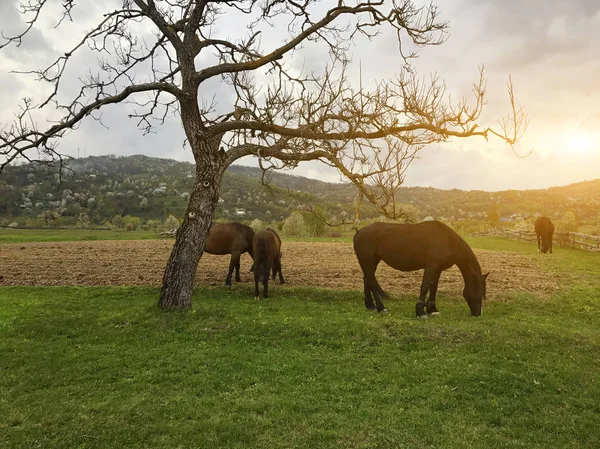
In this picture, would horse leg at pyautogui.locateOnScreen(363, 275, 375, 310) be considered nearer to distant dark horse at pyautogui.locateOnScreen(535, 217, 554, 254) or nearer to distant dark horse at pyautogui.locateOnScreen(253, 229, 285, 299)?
distant dark horse at pyautogui.locateOnScreen(253, 229, 285, 299)

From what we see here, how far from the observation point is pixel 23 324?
1027 cm

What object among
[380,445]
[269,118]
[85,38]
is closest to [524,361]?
[380,445]

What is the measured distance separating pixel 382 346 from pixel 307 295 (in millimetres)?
5222

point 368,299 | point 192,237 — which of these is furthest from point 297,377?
point 192,237

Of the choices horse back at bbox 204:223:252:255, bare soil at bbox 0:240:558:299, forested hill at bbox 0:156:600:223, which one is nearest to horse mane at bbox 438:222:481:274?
bare soil at bbox 0:240:558:299

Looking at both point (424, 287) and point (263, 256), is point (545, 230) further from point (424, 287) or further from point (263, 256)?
point (263, 256)

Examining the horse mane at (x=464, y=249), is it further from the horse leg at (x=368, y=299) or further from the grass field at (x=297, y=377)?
the horse leg at (x=368, y=299)

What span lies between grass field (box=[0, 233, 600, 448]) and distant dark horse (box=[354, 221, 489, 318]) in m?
0.64

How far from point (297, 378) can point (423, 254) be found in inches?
209

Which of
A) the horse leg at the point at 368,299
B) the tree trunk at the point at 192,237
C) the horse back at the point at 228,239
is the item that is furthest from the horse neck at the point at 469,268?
the horse back at the point at 228,239

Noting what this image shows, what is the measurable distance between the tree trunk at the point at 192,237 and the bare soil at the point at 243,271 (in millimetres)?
4454

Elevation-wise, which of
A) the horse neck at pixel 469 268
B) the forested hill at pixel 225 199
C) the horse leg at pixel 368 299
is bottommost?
the horse leg at pixel 368 299

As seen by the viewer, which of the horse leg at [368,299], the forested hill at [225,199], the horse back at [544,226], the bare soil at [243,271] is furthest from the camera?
the forested hill at [225,199]

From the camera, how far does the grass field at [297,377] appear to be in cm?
523
